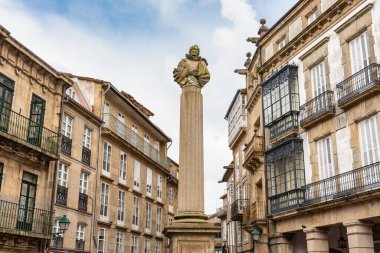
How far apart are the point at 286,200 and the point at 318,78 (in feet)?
18.4

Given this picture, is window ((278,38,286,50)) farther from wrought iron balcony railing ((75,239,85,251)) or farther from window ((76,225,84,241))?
wrought iron balcony railing ((75,239,85,251))

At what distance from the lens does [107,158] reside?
3023cm

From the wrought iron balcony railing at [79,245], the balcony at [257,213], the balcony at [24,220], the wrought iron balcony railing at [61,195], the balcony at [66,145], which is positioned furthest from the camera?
the wrought iron balcony railing at [79,245]

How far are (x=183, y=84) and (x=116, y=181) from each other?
18194 mm

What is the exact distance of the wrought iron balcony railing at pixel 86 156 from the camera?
26984 millimetres

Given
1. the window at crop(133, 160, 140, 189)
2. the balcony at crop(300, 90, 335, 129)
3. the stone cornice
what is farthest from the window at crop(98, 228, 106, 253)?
the balcony at crop(300, 90, 335, 129)

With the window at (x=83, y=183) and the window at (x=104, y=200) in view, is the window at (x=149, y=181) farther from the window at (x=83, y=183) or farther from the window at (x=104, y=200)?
the window at (x=83, y=183)

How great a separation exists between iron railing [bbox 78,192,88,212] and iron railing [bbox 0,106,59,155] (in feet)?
Answer: 14.3

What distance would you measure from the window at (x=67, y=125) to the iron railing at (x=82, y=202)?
3.51 meters

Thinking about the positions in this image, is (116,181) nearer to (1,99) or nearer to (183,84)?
(1,99)

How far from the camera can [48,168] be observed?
22906 mm

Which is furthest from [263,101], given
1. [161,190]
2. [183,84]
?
[161,190]

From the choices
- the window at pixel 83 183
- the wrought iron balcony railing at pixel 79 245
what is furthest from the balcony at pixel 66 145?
the wrought iron balcony railing at pixel 79 245

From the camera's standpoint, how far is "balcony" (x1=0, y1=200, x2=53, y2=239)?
19.4 metres
